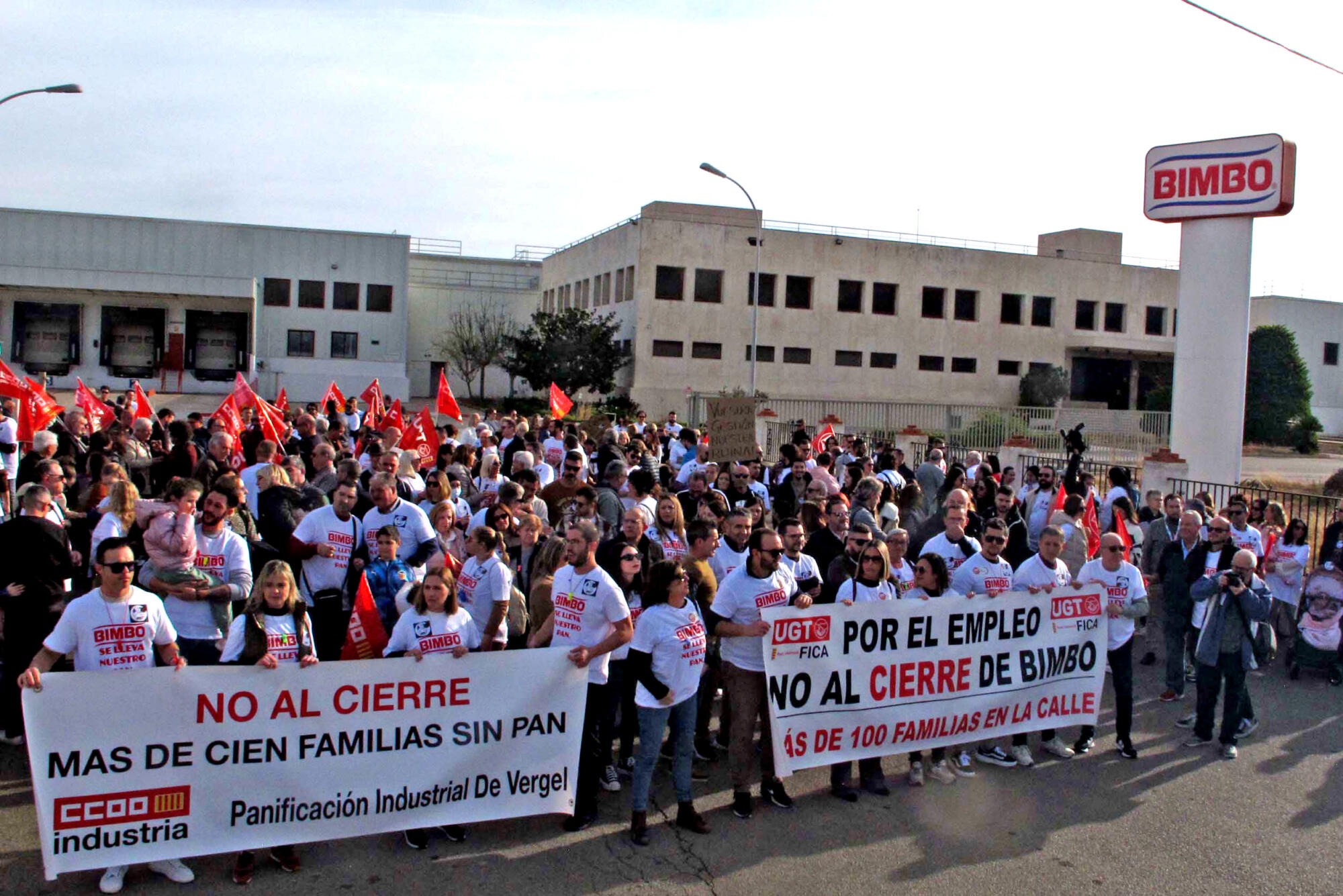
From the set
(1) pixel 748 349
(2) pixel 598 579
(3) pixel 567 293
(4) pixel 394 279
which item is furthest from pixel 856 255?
(2) pixel 598 579

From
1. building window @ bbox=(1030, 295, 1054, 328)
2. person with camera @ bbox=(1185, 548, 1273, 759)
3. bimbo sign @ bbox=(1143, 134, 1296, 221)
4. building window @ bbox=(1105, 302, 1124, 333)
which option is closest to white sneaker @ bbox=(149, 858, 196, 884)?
person with camera @ bbox=(1185, 548, 1273, 759)

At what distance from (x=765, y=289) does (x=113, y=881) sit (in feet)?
135

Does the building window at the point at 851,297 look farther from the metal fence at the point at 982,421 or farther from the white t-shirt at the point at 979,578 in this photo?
the white t-shirt at the point at 979,578

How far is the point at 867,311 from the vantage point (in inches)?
1852

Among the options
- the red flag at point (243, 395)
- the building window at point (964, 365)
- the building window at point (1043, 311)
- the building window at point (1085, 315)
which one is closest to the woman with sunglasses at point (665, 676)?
the red flag at point (243, 395)

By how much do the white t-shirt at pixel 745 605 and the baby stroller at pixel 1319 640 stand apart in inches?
249

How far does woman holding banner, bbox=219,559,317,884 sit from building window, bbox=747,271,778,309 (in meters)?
39.8

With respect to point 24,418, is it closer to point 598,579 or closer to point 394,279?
point 598,579

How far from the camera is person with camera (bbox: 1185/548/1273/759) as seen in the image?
8305 millimetres

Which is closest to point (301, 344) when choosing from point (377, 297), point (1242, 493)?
point (377, 297)

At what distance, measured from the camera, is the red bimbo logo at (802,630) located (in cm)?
701

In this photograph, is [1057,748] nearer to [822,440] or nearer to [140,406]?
[822,440]

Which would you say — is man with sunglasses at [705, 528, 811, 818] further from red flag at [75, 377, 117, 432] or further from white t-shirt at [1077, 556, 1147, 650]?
red flag at [75, 377, 117, 432]

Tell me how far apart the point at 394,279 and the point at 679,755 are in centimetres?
4580
